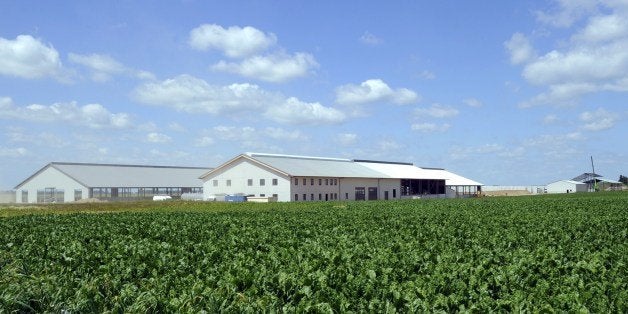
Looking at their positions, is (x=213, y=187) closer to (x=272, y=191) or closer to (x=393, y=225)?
(x=272, y=191)

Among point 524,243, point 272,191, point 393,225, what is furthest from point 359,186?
point 524,243

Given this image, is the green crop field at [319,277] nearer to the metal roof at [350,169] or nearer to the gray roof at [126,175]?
the metal roof at [350,169]

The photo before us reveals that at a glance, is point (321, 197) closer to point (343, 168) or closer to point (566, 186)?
point (343, 168)

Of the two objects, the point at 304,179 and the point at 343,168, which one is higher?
the point at 343,168

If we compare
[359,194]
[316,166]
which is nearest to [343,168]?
[359,194]

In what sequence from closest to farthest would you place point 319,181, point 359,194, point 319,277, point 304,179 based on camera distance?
point 319,277 → point 304,179 → point 319,181 → point 359,194

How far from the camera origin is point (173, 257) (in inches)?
524

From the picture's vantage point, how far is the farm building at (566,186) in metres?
146

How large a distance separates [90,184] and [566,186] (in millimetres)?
115649

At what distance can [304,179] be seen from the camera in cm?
7912

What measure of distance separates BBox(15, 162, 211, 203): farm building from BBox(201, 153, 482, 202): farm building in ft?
42.9

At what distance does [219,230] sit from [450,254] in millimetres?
11106

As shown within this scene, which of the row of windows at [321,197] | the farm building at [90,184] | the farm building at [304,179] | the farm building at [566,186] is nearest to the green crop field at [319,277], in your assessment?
the farm building at [304,179]

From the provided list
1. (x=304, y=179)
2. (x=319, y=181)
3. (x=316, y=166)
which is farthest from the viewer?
(x=316, y=166)
